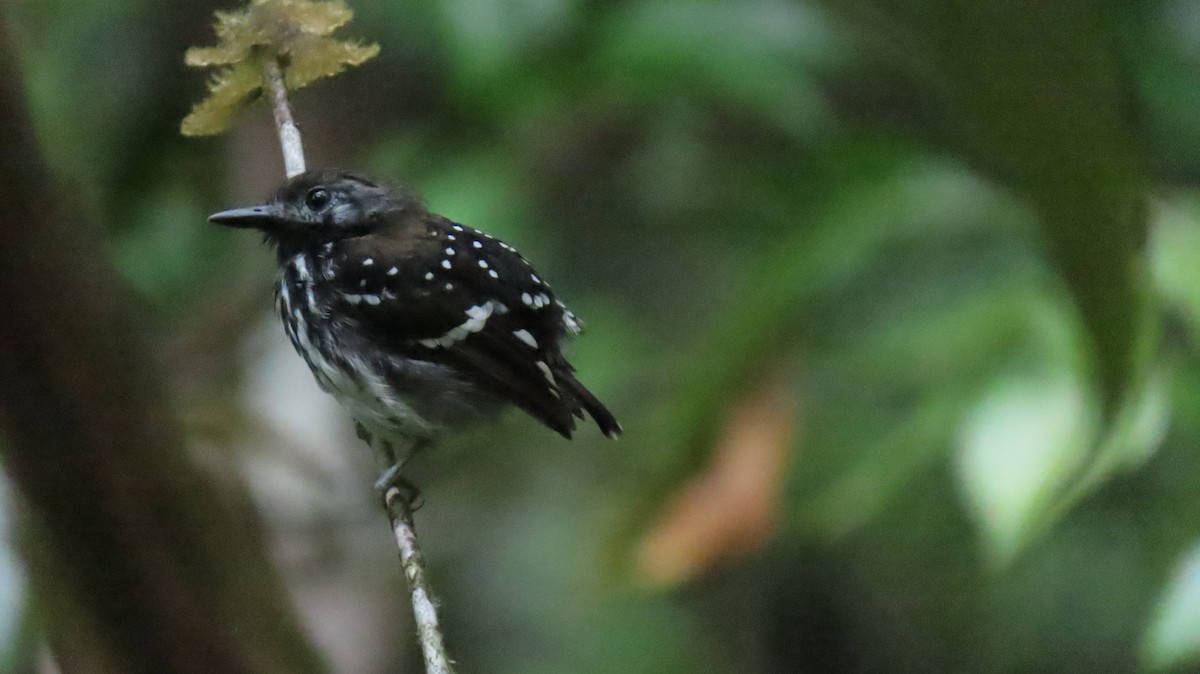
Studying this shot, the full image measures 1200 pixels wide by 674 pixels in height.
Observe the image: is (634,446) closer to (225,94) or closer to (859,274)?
(859,274)

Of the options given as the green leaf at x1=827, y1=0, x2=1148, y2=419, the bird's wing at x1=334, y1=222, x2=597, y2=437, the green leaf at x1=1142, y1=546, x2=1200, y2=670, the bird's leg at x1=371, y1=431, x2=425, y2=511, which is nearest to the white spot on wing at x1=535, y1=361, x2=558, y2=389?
the bird's wing at x1=334, y1=222, x2=597, y2=437

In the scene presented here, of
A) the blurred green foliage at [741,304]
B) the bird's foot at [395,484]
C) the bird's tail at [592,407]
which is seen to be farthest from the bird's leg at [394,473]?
the blurred green foliage at [741,304]

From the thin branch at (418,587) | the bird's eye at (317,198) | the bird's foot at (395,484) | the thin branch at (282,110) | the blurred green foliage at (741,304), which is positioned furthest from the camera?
the blurred green foliage at (741,304)

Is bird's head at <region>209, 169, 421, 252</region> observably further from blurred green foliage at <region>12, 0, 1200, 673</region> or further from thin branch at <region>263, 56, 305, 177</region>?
blurred green foliage at <region>12, 0, 1200, 673</region>

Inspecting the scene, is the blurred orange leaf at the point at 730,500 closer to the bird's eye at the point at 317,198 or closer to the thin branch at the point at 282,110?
the bird's eye at the point at 317,198

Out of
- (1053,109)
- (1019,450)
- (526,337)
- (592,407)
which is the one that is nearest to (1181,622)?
(1019,450)

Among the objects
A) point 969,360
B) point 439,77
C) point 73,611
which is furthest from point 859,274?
point 73,611

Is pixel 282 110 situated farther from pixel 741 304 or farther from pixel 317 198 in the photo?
pixel 741 304
